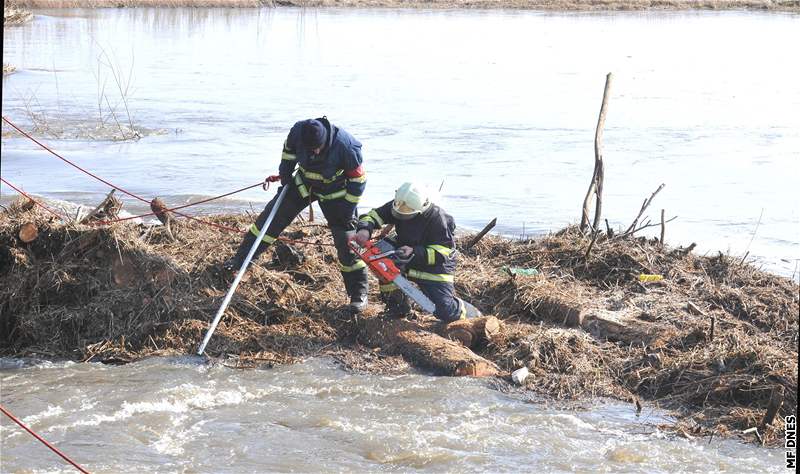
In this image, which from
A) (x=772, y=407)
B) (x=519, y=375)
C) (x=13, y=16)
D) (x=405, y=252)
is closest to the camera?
(x=772, y=407)

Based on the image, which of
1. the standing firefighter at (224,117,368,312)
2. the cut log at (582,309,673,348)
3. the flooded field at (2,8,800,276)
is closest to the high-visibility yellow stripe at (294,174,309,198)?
the standing firefighter at (224,117,368,312)

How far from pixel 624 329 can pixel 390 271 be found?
6.76 feet

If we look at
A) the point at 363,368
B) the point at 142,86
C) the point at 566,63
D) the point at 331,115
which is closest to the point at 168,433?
the point at 363,368

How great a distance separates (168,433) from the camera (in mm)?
6617

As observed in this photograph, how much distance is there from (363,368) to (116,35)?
87.7 feet

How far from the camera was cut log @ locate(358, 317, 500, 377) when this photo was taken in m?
7.63

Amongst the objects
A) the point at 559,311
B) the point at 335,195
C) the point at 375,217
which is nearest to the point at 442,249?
the point at 375,217

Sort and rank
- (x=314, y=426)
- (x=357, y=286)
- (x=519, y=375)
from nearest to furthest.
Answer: (x=314, y=426)
(x=519, y=375)
(x=357, y=286)

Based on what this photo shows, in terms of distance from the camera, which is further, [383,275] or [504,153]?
[504,153]

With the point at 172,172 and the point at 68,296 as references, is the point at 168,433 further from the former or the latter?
the point at 172,172

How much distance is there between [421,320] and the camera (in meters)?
8.26

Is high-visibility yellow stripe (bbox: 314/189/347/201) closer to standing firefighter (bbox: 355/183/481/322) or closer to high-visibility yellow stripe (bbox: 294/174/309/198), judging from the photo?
high-visibility yellow stripe (bbox: 294/174/309/198)

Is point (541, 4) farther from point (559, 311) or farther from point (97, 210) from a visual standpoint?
point (97, 210)

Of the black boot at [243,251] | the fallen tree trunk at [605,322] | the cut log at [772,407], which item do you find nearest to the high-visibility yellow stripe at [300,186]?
the black boot at [243,251]
